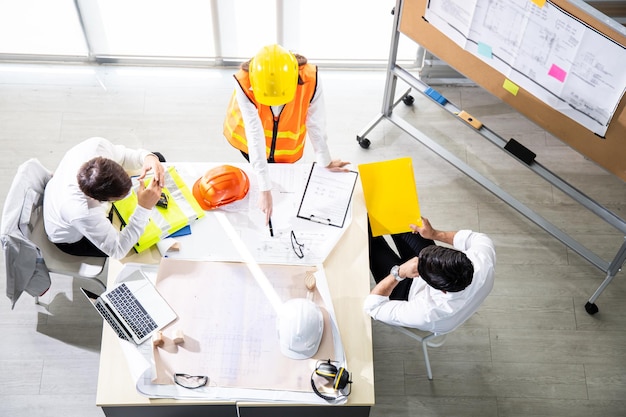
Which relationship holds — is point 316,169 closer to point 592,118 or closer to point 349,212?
point 349,212

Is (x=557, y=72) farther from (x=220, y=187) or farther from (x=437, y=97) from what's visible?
(x=220, y=187)

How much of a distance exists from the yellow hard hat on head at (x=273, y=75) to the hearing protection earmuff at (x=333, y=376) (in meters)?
1.06

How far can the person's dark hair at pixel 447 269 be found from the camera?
2160mm

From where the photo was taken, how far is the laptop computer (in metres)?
2.36

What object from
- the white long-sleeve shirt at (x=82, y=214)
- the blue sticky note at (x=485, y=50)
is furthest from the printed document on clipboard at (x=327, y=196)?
the blue sticky note at (x=485, y=50)

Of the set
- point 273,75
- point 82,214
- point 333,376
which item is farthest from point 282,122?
point 333,376

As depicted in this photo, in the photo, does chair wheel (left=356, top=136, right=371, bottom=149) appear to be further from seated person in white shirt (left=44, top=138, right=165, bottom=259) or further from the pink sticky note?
seated person in white shirt (left=44, top=138, right=165, bottom=259)

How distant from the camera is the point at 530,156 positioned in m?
3.22

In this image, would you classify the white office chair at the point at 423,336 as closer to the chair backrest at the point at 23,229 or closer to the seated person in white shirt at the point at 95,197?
the seated person in white shirt at the point at 95,197

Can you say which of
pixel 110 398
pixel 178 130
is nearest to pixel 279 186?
pixel 110 398

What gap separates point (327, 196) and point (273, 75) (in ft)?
2.02

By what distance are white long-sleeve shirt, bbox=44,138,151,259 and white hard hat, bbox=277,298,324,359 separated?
72 cm

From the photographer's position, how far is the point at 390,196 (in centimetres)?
273

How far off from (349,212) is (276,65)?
2.37 ft
